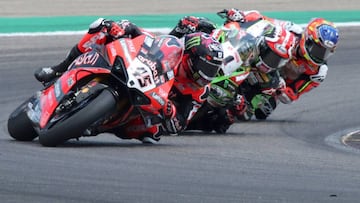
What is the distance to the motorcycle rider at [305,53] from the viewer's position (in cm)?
1288

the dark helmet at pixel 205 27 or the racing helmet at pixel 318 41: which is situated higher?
the dark helmet at pixel 205 27

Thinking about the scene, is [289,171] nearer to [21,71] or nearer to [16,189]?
[16,189]

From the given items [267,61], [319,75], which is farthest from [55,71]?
[319,75]

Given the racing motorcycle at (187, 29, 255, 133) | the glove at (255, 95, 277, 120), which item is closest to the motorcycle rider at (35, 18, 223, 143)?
the racing motorcycle at (187, 29, 255, 133)

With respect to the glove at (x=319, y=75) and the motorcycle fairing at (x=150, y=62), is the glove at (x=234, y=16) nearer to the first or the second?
the glove at (x=319, y=75)

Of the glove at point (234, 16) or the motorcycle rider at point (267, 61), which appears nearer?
the motorcycle rider at point (267, 61)

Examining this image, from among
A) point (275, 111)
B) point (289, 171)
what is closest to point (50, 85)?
point (289, 171)

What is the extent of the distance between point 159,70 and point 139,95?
35 cm

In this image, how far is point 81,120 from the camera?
8.97 m

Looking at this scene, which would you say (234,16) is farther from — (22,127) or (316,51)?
(22,127)

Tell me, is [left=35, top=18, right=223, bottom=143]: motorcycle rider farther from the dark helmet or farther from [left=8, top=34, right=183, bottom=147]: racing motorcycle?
the dark helmet

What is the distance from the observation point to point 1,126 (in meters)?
11.5

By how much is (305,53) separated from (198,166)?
4896mm

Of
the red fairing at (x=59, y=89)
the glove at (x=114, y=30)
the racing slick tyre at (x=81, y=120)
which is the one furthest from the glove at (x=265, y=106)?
the racing slick tyre at (x=81, y=120)
